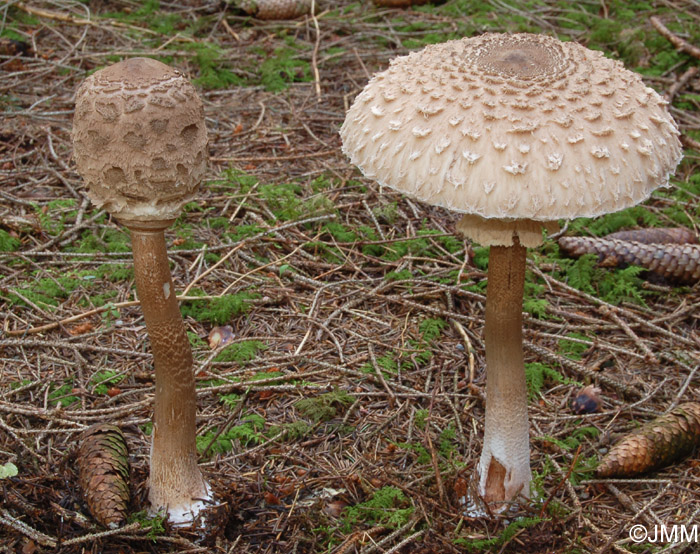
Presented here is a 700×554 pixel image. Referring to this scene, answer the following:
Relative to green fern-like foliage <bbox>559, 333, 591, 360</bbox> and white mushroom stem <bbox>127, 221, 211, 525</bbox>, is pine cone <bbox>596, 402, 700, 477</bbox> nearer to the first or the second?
green fern-like foliage <bbox>559, 333, 591, 360</bbox>

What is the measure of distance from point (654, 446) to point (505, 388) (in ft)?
2.88

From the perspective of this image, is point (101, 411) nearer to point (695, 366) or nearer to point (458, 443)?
point (458, 443)

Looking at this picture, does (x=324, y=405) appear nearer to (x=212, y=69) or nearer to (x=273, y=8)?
(x=212, y=69)

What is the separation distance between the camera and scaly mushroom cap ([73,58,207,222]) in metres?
2.43

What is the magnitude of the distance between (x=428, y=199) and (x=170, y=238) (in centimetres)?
310

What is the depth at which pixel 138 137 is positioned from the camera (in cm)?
244

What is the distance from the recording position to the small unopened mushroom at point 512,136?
2.38 meters

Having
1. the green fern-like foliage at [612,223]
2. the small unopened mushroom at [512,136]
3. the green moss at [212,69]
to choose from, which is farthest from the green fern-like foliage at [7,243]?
the green fern-like foliage at [612,223]

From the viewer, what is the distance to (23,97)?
6477 mm

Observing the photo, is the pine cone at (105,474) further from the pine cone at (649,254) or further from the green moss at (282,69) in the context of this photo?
the green moss at (282,69)

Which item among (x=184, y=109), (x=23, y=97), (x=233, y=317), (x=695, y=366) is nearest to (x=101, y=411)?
(x=233, y=317)

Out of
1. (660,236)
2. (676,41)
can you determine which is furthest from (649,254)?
(676,41)

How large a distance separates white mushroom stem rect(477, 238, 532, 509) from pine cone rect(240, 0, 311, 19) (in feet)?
20.4

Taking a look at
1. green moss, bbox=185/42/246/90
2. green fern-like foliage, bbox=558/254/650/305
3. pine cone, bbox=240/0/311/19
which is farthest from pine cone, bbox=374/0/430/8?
green fern-like foliage, bbox=558/254/650/305
